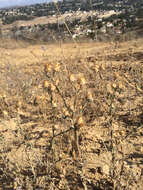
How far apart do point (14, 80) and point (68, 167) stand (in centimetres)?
276

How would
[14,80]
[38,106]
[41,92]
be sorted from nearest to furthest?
[38,106], [41,92], [14,80]

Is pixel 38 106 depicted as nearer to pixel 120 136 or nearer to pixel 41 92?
pixel 41 92

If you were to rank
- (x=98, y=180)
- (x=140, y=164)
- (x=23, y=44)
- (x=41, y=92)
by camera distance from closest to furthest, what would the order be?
(x=98, y=180), (x=140, y=164), (x=41, y=92), (x=23, y=44)

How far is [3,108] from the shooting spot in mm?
3266

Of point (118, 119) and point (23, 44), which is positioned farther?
point (23, 44)

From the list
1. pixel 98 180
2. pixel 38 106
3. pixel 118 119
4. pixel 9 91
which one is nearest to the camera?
pixel 98 180

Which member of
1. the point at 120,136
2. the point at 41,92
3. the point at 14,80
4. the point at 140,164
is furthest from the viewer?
the point at 14,80

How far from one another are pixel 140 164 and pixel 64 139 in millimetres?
726

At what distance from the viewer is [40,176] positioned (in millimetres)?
1774

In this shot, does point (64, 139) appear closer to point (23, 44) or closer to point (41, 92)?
point (41, 92)

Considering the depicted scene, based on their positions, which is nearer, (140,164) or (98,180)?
(98,180)

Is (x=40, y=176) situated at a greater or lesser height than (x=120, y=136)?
lesser

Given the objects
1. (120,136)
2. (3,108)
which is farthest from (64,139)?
(3,108)

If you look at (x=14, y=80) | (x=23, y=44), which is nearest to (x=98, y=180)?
(x=14, y=80)
